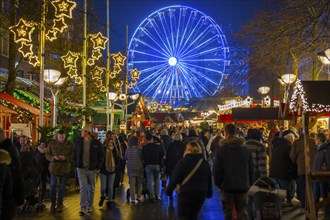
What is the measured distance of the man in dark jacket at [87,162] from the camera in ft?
37.1

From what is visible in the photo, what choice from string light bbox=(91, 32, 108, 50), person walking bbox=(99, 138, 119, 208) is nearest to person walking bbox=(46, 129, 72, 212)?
person walking bbox=(99, 138, 119, 208)

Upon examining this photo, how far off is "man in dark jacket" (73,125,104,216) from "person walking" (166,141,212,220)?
161 inches

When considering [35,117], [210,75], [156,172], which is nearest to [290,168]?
[156,172]

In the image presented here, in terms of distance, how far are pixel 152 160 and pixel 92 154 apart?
2170mm

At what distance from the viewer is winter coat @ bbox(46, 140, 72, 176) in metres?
11.5

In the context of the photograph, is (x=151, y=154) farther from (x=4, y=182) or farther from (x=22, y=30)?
(x=4, y=182)

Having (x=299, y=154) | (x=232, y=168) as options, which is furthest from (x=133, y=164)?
(x=232, y=168)

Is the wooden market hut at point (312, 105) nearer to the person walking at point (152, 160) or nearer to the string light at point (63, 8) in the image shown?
the person walking at point (152, 160)

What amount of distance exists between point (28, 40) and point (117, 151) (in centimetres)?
581

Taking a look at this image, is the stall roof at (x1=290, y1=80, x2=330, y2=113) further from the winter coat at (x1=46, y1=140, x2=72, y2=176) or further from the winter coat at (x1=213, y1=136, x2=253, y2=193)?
the winter coat at (x1=46, y1=140, x2=72, y2=176)

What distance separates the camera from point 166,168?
1318 centimetres

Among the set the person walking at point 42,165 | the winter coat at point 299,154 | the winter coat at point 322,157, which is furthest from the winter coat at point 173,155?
the winter coat at point 322,157

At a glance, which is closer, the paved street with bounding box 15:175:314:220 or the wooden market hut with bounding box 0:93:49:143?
the paved street with bounding box 15:175:314:220

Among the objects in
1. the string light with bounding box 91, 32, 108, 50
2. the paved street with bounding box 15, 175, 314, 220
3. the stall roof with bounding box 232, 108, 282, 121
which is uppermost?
the string light with bounding box 91, 32, 108, 50
